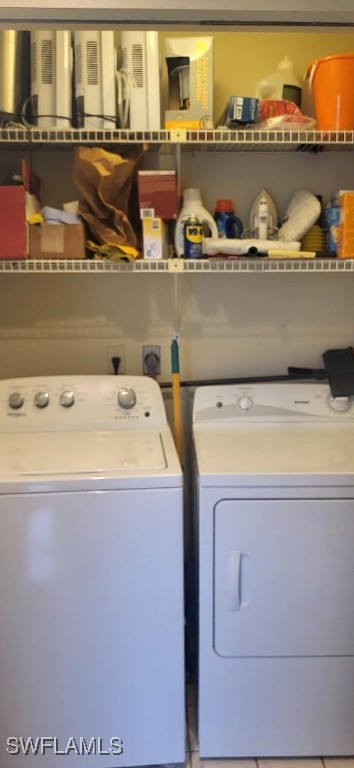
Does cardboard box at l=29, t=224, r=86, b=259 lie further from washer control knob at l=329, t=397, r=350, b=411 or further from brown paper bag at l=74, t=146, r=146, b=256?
washer control knob at l=329, t=397, r=350, b=411

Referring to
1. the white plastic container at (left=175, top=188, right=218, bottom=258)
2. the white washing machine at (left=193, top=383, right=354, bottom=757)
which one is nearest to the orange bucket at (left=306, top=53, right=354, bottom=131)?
the white plastic container at (left=175, top=188, right=218, bottom=258)

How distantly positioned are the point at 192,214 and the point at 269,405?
2.25 feet

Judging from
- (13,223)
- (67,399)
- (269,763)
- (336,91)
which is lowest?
(269,763)

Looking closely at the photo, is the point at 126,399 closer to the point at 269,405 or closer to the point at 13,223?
the point at 269,405

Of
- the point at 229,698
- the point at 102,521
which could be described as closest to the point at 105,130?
the point at 102,521

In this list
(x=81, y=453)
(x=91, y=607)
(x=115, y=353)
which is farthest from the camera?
(x=115, y=353)

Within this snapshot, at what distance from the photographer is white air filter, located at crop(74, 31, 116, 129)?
1.88 meters

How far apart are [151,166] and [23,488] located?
1.22 metres

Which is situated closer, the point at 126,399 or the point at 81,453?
the point at 81,453

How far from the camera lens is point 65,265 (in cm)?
192

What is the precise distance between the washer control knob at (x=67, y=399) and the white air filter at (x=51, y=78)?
0.82 m

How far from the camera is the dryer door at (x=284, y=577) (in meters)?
1.68

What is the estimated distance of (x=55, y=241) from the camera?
1937mm

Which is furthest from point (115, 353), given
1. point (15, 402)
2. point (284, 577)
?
point (284, 577)
